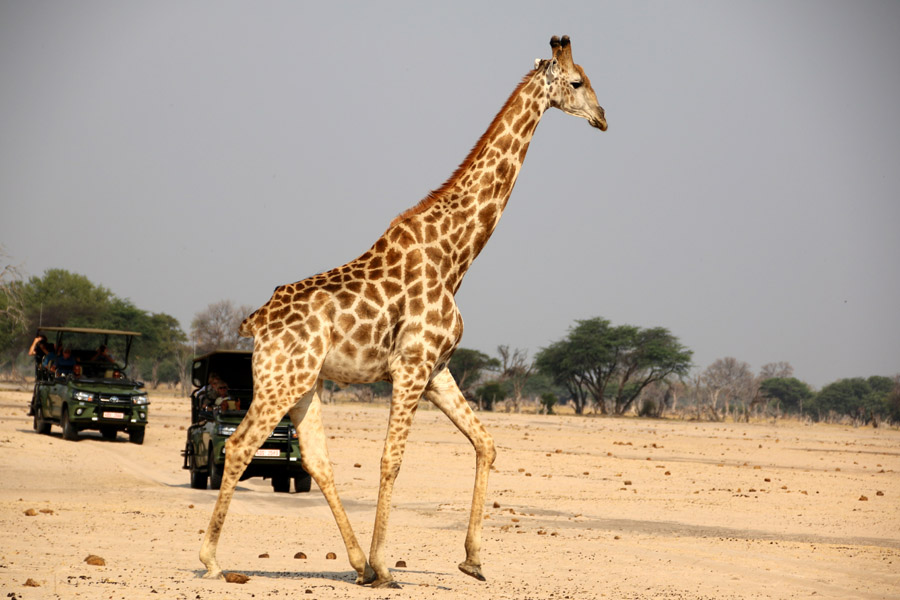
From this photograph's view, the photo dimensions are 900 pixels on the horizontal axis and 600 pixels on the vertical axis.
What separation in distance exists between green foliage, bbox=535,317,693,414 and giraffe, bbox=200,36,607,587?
227 ft

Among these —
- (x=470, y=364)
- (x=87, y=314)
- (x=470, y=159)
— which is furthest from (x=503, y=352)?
(x=470, y=159)

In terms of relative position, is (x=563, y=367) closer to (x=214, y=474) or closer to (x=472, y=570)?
(x=214, y=474)

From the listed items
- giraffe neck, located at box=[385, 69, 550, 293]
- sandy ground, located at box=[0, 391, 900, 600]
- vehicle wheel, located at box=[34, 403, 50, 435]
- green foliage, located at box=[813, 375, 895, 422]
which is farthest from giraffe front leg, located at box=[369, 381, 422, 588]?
green foliage, located at box=[813, 375, 895, 422]

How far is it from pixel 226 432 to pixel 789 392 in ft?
314

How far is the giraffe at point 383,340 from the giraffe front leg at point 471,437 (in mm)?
11

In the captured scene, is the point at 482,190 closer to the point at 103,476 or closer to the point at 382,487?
the point at 382,487

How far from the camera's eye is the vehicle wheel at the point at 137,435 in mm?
26266

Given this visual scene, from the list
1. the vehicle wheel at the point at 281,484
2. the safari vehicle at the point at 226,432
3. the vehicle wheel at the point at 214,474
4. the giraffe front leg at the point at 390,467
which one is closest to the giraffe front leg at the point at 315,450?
the giraffe front leg at the point at 390,467

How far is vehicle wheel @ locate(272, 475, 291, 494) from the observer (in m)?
17.9

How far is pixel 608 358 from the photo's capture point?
259 ft

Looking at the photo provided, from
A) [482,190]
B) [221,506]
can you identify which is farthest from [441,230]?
[221,506]

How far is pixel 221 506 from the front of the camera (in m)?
8.09

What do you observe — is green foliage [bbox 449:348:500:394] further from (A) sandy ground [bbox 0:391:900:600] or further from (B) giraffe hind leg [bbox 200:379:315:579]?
(B) giraffe hind leg [bbox 200:379:315:579]

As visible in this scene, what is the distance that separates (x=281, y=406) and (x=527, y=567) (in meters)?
3.32
